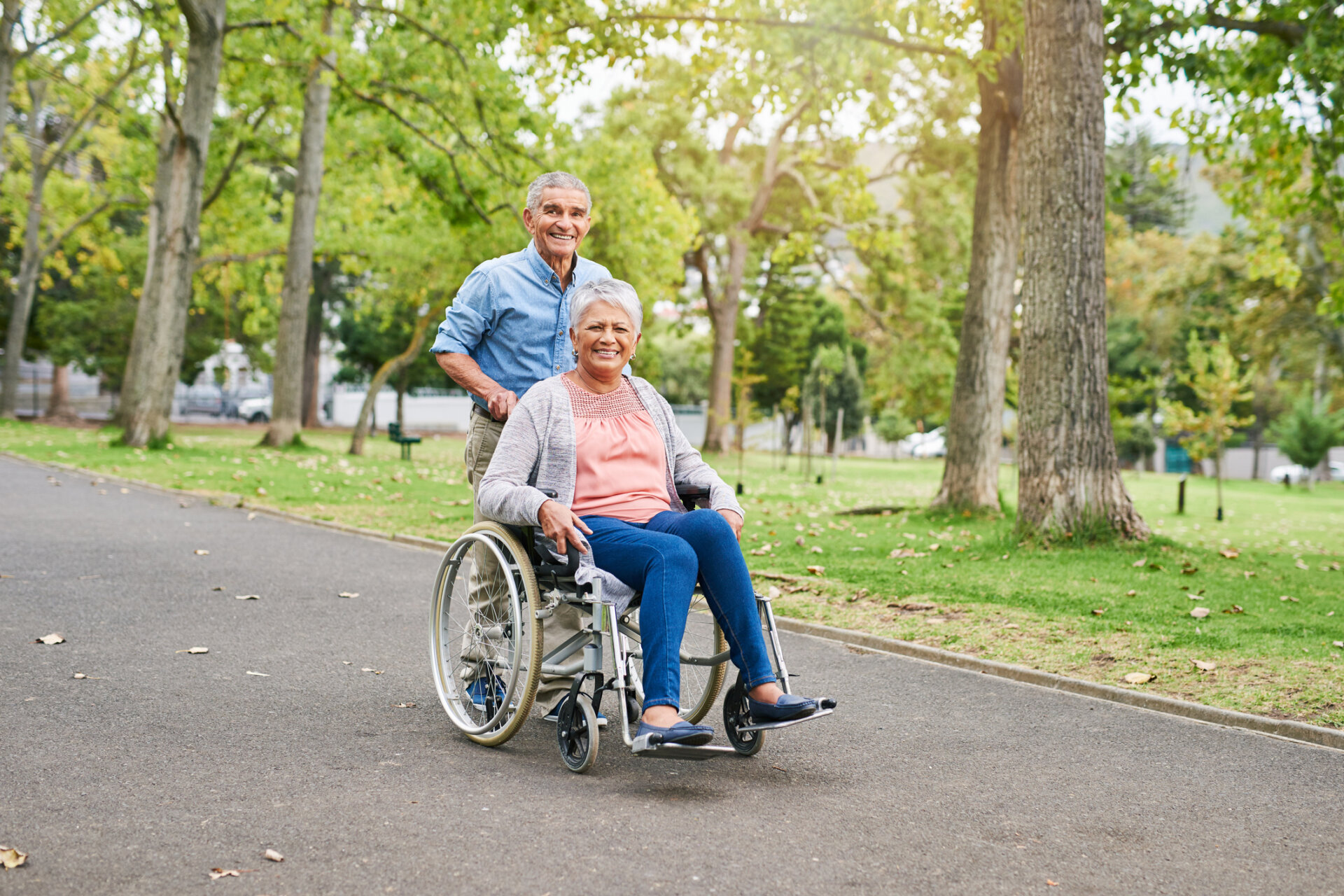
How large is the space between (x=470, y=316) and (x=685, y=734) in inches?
71.1

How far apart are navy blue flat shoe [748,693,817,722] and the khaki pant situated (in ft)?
2.32

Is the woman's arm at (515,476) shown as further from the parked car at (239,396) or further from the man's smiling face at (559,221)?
the parked car at (239,396)

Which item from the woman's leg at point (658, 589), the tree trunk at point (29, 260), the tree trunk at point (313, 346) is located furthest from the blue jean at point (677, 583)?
the tree trunk at point (313, 346)

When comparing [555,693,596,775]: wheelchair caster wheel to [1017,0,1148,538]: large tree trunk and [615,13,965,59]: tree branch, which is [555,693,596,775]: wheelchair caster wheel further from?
[615,13,965,59]: tree branch

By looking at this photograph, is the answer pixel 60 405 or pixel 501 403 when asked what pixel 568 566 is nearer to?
pixel 501 403

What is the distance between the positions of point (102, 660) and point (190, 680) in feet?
1.82

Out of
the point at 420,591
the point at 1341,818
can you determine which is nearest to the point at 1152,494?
the point at 420,591

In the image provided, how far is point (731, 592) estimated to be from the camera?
383 cm

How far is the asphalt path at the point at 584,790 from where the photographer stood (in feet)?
9.78

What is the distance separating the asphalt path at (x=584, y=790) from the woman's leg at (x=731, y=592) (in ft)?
1.23

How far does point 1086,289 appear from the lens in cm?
922

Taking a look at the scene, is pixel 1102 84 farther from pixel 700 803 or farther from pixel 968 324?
pixel 700 803

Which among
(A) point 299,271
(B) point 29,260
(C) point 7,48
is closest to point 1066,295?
(A) point 299,271

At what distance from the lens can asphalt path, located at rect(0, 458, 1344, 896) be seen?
2.98 meters
